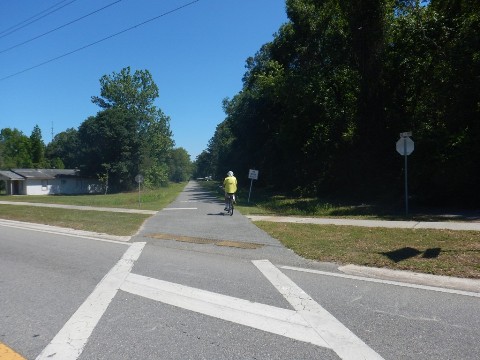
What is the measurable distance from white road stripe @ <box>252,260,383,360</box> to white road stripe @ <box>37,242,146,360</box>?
2451 mm

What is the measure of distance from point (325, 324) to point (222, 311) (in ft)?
4.21

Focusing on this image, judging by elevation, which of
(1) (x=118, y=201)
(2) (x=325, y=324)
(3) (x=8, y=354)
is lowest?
Answer: (1) (x=118, y=201)

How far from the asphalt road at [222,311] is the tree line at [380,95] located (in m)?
13.0

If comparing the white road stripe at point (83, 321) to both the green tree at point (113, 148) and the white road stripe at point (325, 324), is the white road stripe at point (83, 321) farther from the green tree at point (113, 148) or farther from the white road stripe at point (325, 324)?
the green tree at point (113, 148)

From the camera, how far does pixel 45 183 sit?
200 feet

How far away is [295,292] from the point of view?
19.6ft

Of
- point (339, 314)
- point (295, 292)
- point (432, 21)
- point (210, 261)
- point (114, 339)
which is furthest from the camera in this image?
point (432, 21)

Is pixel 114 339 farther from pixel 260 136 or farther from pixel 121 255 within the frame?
pixel 260 136

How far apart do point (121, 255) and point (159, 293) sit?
11.1ft

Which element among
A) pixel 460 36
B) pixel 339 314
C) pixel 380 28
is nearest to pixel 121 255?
pixel 339 314

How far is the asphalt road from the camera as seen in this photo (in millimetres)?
4125

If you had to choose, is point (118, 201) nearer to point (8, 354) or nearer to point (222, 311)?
point (222, 311)

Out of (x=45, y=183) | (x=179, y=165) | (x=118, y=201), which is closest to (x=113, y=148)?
(x=45, y=183)

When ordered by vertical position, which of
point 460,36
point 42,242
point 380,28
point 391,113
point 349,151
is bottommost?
point 42,242
